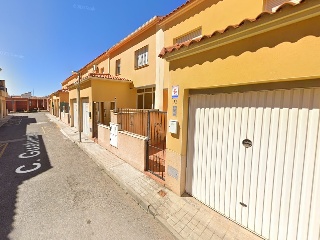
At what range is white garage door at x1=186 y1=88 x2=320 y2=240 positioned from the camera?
2.57 meters

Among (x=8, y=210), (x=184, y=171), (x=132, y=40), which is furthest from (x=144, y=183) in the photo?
(x=132, y=40)

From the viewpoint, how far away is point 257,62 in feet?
9.50

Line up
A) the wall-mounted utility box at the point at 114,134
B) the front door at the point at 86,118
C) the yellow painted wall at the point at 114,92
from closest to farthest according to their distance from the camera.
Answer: the wall-mounted utility box at the point at 114,134, the yellow painted wall at the point at 114,92, the front door at the point at 86,118

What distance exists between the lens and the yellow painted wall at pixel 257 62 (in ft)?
7.76

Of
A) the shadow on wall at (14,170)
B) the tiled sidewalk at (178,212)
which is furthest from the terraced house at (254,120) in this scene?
Result: the shadow on wall at (14,170)

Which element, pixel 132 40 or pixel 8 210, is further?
pixel 132 40

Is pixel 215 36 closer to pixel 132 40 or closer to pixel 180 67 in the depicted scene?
pixel 180 67

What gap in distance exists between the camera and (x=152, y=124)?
8.57 meters

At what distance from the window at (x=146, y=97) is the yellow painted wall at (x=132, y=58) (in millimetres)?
574

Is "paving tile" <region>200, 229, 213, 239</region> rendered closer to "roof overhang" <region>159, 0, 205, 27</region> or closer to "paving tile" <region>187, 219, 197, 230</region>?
"paving tile" <region>187, 219, 197, 230</region>

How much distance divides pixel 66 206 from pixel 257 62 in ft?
17.6

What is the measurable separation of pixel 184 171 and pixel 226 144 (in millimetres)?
1445

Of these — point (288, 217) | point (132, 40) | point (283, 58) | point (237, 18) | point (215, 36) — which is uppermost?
point (132, 40)

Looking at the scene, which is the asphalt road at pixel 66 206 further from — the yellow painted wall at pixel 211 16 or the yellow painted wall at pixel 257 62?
the yellow painted wall at pixel 211 16
